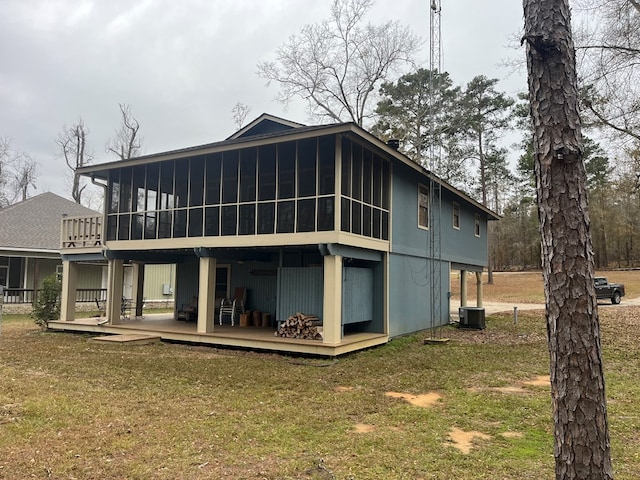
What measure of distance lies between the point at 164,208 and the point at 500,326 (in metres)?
11.2

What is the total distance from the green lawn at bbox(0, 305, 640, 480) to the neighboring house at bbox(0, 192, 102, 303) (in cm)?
1012

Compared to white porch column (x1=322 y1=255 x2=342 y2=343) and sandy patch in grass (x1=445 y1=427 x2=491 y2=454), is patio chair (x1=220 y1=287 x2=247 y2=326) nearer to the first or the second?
white porch column (x1=322 y1=255 x2=342 y2=343)

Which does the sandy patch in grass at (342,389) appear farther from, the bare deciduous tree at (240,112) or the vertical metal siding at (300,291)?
the bare deciduous tree at (240,112)

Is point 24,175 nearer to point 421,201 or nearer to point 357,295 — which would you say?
point 421,201

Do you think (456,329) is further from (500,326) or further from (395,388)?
(395,388)

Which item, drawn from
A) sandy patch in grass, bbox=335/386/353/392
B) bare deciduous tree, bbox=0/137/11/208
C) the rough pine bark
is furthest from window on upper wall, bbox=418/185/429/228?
bare deciduous tree, bbox=0/137/11/208

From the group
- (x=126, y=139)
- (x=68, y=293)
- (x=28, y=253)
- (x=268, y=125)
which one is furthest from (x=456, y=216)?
(x=126, y=139)

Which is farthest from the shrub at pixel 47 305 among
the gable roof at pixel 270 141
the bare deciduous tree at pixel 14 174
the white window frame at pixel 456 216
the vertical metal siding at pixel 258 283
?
the bare deciduous tree at pixel 14 174

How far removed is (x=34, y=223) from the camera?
21.0 metres

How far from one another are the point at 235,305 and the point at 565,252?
1178 centimetres

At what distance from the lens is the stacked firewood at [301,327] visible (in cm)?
983

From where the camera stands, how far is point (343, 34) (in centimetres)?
2780

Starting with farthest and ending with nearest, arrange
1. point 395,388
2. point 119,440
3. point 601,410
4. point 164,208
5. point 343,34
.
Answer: point 343,34, point 164,208, point 395,388, point 119,440, point 601,410

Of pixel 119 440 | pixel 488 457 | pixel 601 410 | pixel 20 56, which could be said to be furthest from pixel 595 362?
pixel 20 56
